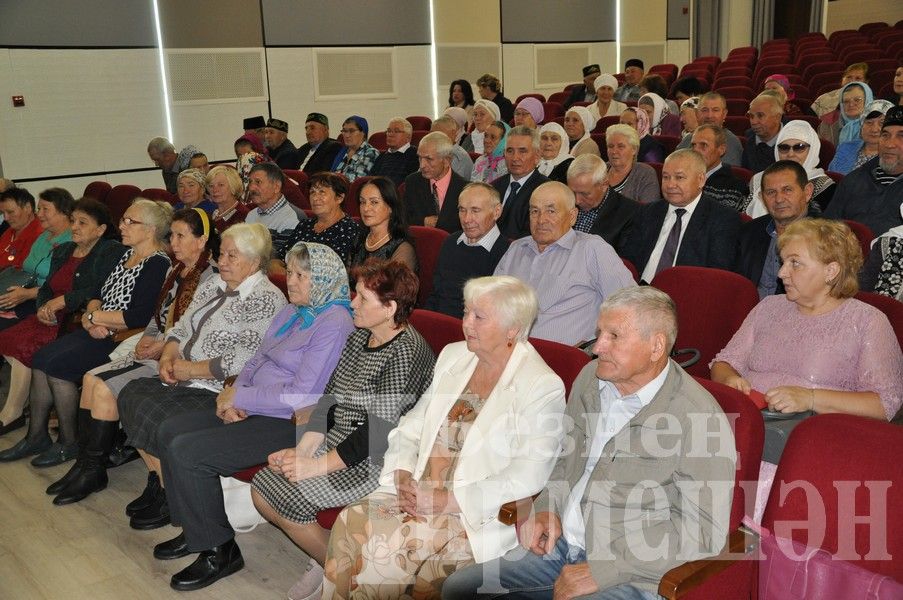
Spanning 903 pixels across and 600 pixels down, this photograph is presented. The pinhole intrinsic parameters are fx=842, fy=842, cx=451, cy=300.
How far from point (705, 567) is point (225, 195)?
431 cm

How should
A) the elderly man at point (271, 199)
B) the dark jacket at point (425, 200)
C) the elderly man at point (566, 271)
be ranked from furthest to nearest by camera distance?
the dark jacket at point (425, 200) < the elderly man at point (271, 199) < the elderly man at point (566, 271)

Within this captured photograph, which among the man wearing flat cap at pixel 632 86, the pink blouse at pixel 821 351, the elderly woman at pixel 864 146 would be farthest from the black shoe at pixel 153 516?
the man wearing flat cap at pixel 632 86

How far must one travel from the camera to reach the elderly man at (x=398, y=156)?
7.03 metres

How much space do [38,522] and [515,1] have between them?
11.6 metres

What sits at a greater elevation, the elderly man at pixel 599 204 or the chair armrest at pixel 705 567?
the elderly man at pixel 599 204

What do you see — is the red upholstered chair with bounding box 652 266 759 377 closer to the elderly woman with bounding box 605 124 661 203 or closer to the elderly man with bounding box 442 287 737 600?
the elderly man with bounding box 442 287 737 600

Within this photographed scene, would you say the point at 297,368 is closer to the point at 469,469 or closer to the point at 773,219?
the point at 469,469

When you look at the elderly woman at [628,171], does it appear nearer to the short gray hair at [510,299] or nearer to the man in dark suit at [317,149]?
the short gray hair at [510,299]

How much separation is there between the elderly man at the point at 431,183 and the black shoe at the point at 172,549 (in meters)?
2.67

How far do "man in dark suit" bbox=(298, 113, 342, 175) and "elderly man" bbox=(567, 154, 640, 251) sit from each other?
12.6ft

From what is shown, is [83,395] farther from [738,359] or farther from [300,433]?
[738,359]

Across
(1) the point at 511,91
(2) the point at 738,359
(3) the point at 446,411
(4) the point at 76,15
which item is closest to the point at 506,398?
(3) the point at 446,411

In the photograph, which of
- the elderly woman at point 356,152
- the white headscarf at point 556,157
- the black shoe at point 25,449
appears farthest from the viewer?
the elderly woman at point 356,152

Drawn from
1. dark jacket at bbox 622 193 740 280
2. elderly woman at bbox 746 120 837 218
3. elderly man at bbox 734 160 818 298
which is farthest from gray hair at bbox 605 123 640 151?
elderly man at bbox 734 160 818 298
